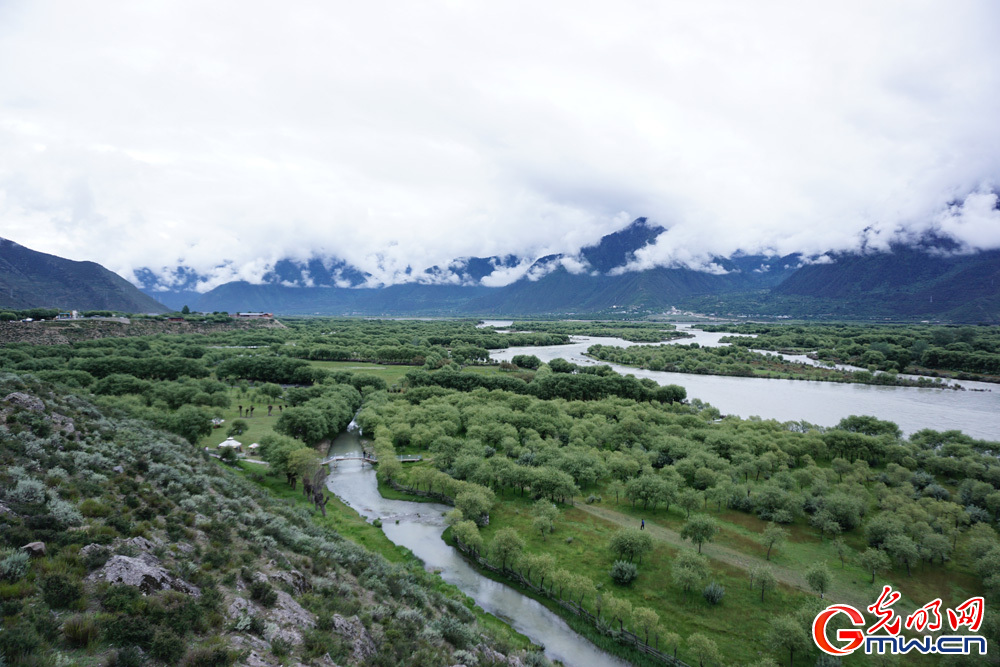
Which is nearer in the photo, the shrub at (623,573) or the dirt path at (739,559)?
the dirt path at (739,559)

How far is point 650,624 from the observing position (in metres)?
28.1

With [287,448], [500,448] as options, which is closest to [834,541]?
[500,448]

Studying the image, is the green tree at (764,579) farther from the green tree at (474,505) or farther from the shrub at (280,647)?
the shrub at (280,647)

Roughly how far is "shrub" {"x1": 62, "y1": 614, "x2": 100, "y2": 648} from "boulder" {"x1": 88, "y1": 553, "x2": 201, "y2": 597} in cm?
254

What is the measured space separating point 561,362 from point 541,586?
3900 inches

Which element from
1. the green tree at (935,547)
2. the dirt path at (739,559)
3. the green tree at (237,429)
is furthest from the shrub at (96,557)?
the green tree at (935,547)

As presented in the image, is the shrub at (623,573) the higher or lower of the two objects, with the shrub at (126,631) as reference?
lower

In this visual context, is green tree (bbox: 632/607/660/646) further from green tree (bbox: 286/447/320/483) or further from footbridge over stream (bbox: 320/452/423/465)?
footbridge over stream (bbox: 320/452/423/465)

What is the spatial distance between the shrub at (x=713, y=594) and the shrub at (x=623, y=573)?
4.95 m

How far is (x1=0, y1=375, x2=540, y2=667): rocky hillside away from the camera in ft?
41.1

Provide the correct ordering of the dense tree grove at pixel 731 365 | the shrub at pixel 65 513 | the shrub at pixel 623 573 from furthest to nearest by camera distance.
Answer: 1. the dense tree grove at pixel 731 365
2. the shrub at pixel 623 573
3. the shrub at pixel 65 513

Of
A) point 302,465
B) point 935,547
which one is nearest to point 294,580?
point 302,465

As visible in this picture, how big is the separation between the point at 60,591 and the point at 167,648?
12.0 feet

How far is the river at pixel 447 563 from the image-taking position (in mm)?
28953
